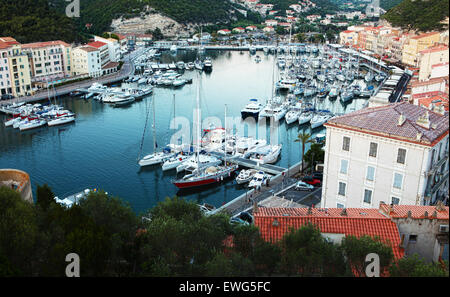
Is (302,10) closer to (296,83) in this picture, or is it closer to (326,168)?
(296,83)

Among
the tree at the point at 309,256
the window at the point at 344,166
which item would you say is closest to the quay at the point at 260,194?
the window at the point at 344,166

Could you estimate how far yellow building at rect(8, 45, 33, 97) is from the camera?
4691 cm

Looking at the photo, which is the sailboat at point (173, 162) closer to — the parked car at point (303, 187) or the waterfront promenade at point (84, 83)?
the parked car at point (303, 187)

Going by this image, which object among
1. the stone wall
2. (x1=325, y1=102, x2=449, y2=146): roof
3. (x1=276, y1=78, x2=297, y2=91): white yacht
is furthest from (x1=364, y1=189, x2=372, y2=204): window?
(x1=276, y1=78, x2=297, y2=91): white yacht

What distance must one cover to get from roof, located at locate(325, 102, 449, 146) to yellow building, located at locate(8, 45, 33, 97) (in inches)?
1609

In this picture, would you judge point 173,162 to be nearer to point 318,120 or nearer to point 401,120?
point 318,120

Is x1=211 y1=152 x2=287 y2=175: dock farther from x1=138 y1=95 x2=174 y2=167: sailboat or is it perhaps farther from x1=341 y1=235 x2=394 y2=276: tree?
x1=341 y1=235 x2=394 y2=276: tree

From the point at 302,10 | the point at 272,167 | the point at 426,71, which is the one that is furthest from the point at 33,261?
the point at 302,10

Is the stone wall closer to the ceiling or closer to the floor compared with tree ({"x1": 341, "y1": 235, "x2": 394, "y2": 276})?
closer to the floor

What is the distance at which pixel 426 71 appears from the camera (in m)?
40.1

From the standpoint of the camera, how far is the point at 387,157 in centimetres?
1627

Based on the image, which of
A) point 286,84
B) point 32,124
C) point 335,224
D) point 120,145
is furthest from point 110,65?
point 335,224

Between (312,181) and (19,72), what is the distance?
37389 mm
